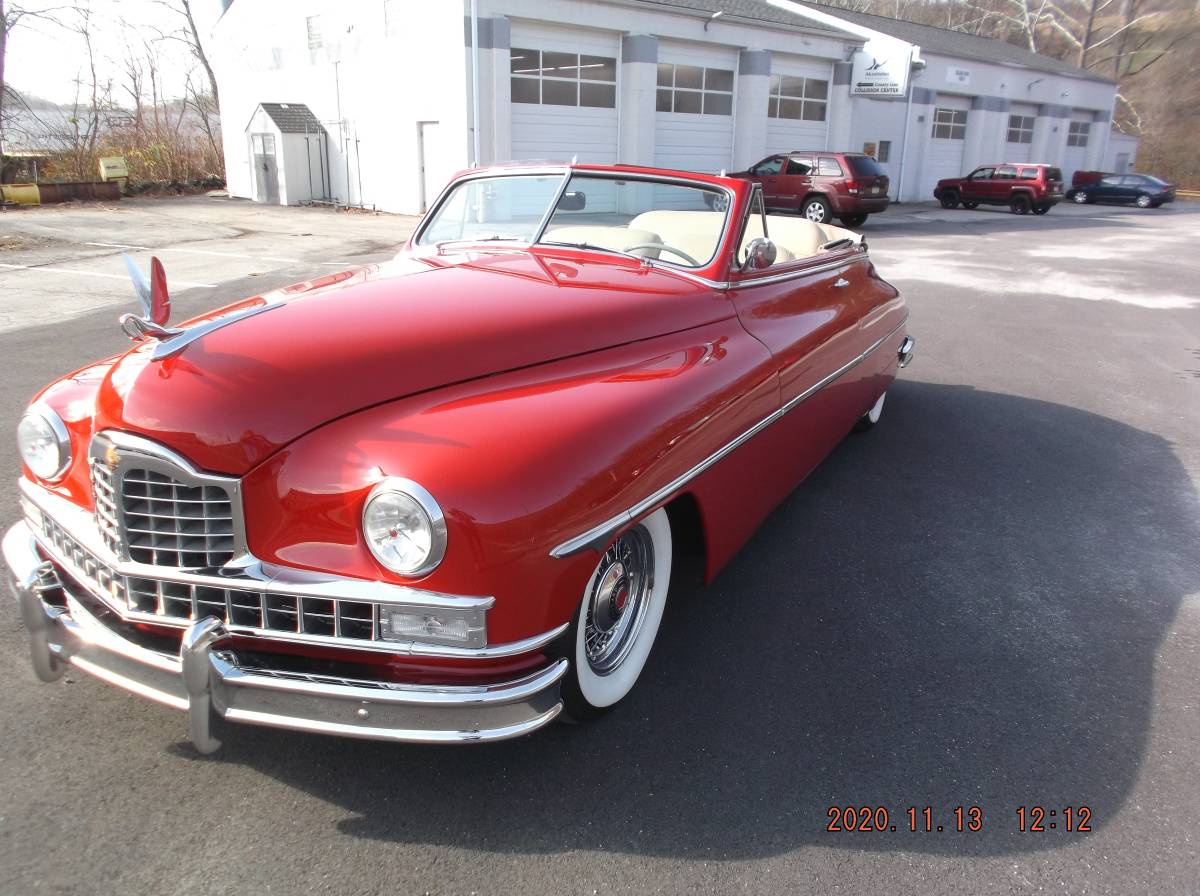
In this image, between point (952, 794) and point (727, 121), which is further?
point (727, 121)

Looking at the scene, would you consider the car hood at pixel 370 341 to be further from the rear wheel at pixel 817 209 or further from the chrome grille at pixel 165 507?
the rear wheel at pixel 817 209

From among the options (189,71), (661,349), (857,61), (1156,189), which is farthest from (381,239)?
(1156,189)

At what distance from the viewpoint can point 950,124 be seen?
1220 inches

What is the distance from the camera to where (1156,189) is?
3128 cm

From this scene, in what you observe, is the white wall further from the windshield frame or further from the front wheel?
the front wheel

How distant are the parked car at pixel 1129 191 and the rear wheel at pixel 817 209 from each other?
1819cm

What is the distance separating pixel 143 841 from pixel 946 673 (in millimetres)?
2448

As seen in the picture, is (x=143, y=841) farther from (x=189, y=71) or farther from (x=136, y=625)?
(x=189, y=71)

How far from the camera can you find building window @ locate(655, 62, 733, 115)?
21.7 metres

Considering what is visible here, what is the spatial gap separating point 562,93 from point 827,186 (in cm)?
646

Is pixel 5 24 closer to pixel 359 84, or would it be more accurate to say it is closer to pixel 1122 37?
pixel 359 84

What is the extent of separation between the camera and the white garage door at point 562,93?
19.4 meters

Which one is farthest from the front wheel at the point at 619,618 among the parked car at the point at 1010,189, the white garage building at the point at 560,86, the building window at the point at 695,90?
the parked car at the point at 1010,189

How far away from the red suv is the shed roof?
12134 millimetres
